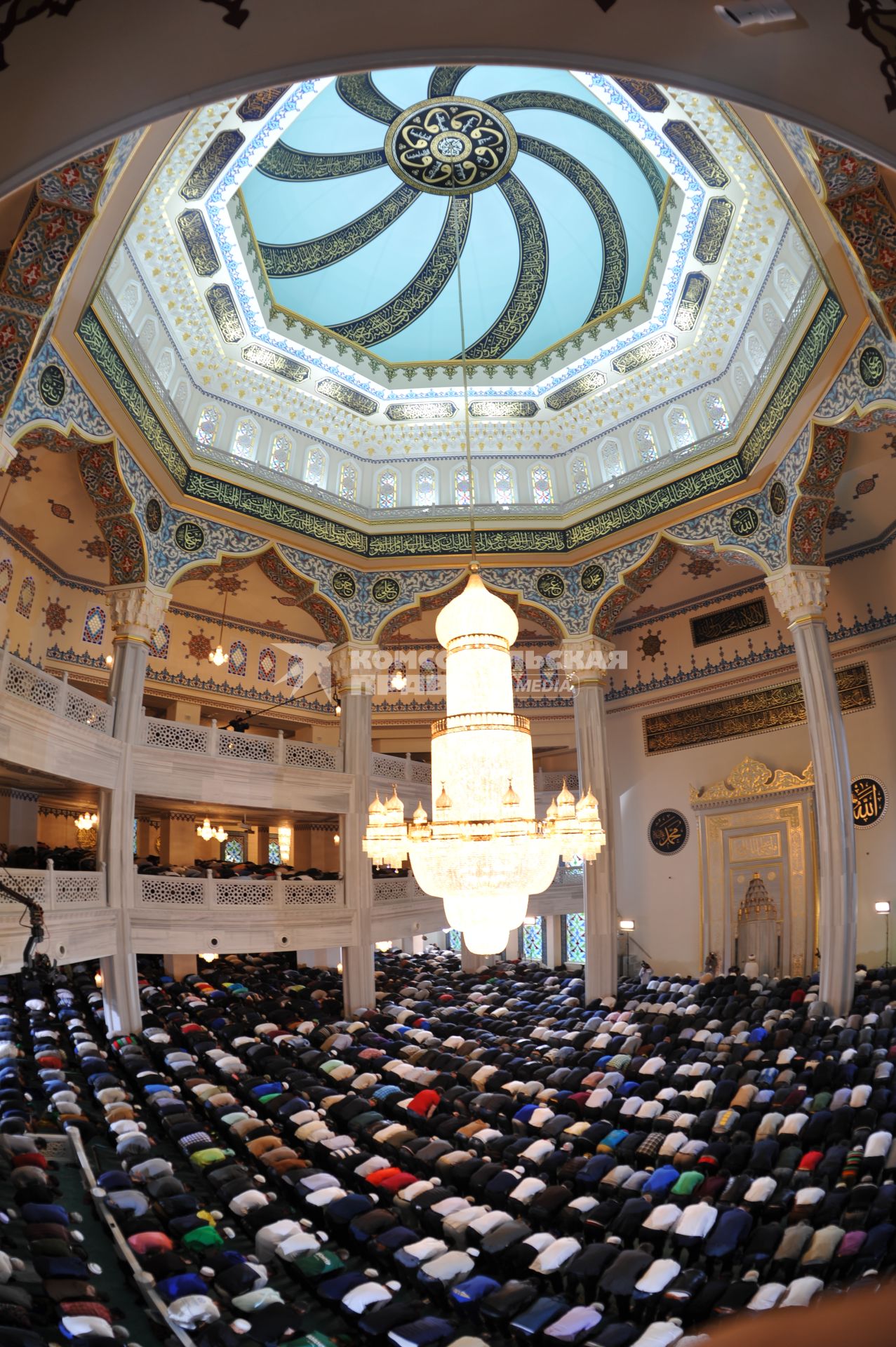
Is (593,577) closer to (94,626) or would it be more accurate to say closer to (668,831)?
(668,831)

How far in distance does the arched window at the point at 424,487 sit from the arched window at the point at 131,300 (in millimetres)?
4261

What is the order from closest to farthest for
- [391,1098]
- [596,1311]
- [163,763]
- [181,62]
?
[181,62]
[596,1311]
[391,1098]
[163,763]

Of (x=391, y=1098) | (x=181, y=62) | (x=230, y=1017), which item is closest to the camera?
(x=181, y=62)

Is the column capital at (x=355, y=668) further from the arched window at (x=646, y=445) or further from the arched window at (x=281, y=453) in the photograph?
the arched window at (x=646, y=445)

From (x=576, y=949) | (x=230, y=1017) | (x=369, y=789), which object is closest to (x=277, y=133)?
(x=369, y=789)

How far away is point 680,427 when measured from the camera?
1114cm

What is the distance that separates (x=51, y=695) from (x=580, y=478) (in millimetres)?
7183

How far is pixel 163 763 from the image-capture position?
32.6 ft

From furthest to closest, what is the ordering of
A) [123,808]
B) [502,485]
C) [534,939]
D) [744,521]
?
[534,939] → [502,485] → [744,521] → [123,808]

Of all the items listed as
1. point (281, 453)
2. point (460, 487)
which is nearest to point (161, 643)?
point (281, 453)

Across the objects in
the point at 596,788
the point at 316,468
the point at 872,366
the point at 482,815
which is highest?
the point at 316,468

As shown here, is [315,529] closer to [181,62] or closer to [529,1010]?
[529,1010]

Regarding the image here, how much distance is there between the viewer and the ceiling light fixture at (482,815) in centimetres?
577

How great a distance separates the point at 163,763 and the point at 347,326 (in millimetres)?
5555
